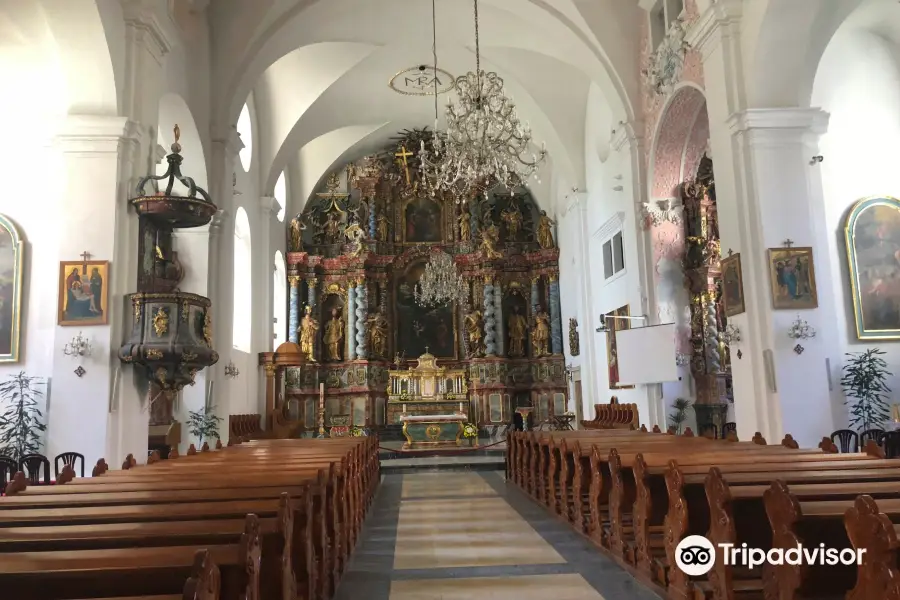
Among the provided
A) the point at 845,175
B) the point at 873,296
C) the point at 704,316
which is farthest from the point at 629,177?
the point at 873,296

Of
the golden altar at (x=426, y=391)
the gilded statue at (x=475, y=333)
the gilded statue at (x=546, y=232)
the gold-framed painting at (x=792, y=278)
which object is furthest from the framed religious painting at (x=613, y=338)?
the gilded statue at (x=546, y=232)

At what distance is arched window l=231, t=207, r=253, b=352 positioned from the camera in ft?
48.7

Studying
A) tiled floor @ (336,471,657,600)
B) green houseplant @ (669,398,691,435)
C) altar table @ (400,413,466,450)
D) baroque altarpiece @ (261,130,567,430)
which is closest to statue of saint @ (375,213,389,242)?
baroque altarpiece @ (261,130,567,430)

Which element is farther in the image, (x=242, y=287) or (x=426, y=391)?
(x=426, y=391)

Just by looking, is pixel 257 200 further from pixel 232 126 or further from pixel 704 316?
pixel 704 316

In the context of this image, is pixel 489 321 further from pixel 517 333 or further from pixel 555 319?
pixel 555 319

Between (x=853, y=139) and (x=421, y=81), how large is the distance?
31.6 feet

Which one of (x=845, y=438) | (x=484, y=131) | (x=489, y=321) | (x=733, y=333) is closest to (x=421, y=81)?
(x=489, y=321)

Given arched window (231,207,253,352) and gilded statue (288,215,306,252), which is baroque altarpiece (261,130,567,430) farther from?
arched window (231,207,253,352)

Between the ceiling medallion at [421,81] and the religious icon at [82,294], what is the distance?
9964 mm

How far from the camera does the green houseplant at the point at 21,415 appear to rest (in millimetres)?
8062

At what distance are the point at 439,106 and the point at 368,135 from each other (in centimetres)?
227

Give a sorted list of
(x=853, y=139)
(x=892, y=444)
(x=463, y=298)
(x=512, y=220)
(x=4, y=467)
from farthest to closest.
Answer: (x=512, y=220) < (x=463, y=298) < (x=853, y=139) < (x=892, y=444) < (x=4, y=467)

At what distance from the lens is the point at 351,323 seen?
19.1m
